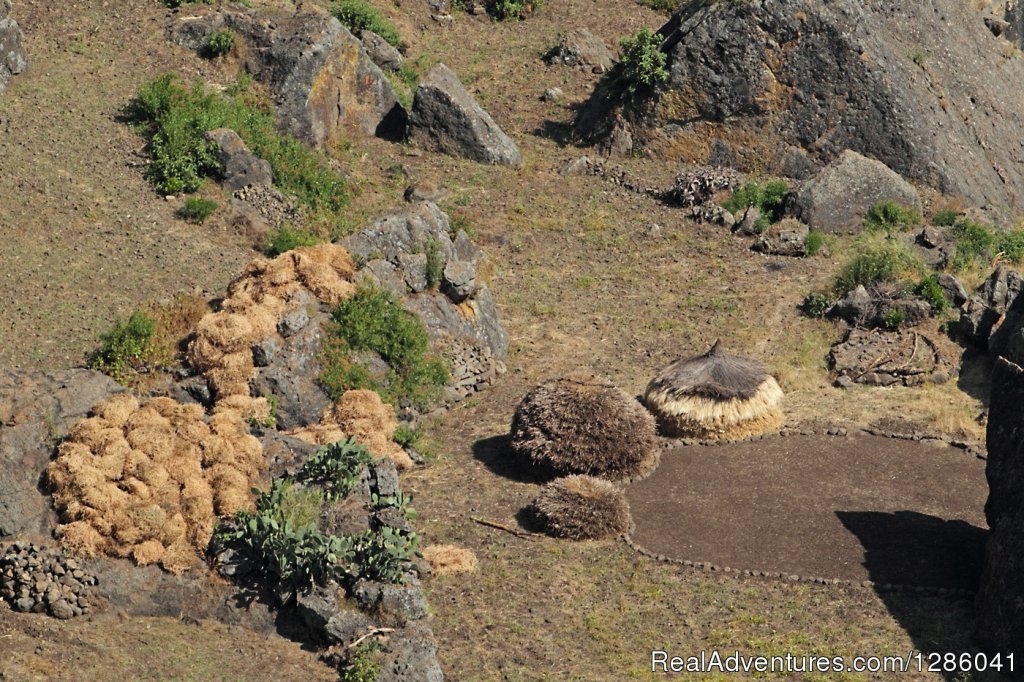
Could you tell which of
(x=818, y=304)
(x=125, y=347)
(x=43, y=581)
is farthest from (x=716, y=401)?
(x=43, y=581)

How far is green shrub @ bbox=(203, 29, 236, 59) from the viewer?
3416cm

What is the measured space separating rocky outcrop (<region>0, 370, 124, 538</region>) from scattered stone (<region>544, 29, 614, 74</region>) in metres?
24.5

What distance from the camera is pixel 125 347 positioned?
23.8 metres

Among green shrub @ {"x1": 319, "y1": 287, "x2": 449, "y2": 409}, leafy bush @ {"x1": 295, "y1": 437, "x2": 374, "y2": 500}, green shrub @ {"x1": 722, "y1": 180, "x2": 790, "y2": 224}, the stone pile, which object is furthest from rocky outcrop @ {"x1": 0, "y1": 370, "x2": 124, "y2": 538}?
green shrub @ {"x1": 722, "y1": 180, "x2": 790, "y2": 224}

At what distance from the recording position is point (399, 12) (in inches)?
1704

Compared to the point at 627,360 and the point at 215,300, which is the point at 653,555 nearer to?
the point at 627,360

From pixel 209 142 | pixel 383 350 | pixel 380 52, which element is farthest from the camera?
pixel 380 52

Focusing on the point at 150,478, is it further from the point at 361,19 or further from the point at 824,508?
the point at 361,19

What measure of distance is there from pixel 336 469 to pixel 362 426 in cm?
377

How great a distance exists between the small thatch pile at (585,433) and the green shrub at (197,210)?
1011 centimetres

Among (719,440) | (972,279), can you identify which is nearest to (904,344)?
(972,279)

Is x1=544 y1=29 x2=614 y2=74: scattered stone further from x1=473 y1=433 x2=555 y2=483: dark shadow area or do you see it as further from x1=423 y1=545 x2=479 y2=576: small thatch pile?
x1=423 y1=545 x2=479 y2=576: small thatch pile

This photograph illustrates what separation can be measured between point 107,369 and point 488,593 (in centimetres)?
840

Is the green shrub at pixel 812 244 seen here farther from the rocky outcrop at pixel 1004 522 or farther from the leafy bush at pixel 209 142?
the rocky outcrop at pixel 1004 522
